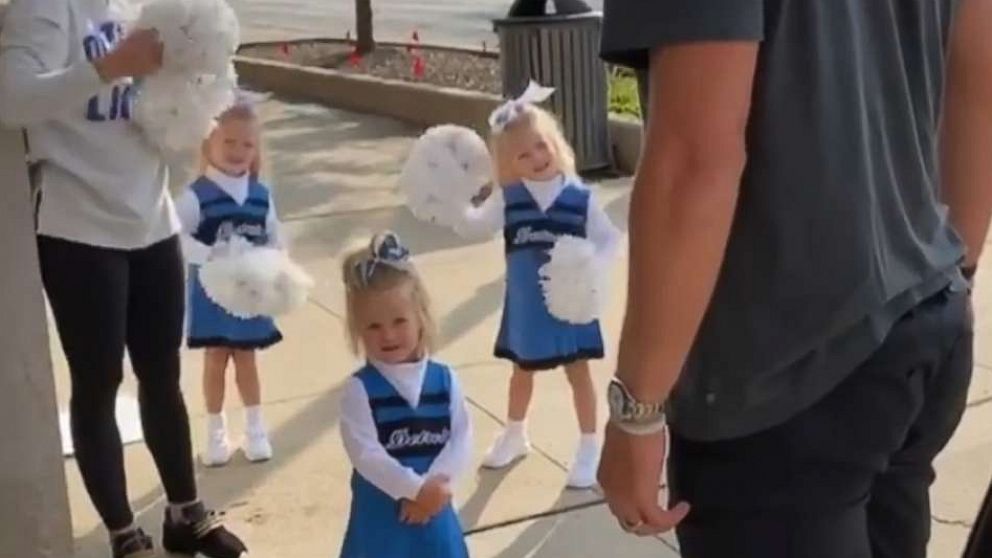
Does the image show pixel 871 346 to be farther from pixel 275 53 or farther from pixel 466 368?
pixel 275 53

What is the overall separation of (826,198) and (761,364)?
0.21 meters

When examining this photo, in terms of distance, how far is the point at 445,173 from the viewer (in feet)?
14.8

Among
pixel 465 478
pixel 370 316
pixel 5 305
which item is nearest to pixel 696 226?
pixel 370 316

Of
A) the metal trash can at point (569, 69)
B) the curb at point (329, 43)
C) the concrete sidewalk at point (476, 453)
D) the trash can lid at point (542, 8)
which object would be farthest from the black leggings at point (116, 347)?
the curb at point (329, 43)

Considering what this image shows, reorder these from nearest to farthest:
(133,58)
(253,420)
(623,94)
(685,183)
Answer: (685,183) → (133,58) → (253,420) → (623,94)

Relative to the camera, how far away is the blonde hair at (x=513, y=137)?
4.57m

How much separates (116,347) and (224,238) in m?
0.97

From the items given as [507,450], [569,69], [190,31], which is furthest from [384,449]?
[569,69]

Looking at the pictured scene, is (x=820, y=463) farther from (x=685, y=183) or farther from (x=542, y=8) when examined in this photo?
(x=542, y=8)

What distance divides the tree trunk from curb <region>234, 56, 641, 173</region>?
28.7 inches

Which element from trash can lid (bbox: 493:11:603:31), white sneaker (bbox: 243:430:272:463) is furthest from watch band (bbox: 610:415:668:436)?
trash can lid (bbox: 493:11:603:31)

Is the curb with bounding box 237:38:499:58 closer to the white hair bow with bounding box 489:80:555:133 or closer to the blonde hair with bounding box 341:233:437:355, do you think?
the white hair bow with bounding box 489:80:555:133

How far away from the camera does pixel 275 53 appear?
52.7ft

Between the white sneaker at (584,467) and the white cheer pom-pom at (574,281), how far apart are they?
36 centimetres
